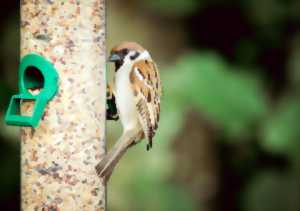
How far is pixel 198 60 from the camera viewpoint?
26.6 ft

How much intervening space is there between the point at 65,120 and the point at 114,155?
29cm

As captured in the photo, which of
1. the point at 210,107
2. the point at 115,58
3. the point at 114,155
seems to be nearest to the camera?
the point at 114,155

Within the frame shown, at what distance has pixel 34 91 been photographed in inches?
197

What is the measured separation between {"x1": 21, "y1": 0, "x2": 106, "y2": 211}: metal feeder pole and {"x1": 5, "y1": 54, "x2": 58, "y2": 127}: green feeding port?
0.04m

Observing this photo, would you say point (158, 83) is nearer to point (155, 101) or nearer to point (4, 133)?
point (155, 101)

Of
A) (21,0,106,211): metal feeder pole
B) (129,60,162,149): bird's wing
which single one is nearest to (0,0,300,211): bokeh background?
(129,60,162,149): bird's wing

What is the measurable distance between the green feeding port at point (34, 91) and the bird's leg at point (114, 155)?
0.37 meters

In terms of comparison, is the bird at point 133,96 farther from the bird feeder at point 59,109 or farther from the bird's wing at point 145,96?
the bird feeder at point 59,109

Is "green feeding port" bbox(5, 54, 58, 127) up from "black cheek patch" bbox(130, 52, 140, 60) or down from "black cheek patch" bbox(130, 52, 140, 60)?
down

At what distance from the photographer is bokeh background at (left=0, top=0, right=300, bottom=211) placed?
7.82 meters

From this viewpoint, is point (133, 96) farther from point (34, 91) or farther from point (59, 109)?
point (34, 91)

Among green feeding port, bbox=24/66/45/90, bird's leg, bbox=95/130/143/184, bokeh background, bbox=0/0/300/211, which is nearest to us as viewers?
bird's leg, bbox=95/130/143/184

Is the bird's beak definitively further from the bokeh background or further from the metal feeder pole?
the bokeh background

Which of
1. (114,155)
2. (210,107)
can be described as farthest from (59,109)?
(210,107)
